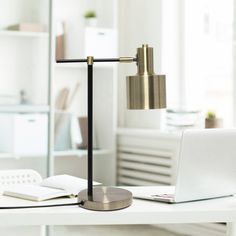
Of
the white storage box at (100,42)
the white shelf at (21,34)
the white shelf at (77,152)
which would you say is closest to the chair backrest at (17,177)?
the white shelf at (77,152)

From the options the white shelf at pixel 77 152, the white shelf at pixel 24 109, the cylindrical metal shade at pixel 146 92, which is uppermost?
the cylindrical metal shade at pixel 146 92

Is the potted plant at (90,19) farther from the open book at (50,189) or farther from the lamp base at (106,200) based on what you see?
the lamp base at (106,200)

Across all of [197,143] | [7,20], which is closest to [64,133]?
[7,20]

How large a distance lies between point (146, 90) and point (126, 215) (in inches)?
15.5

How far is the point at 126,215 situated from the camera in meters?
1.62

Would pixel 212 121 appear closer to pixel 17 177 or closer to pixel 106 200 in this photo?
pixel 17 177

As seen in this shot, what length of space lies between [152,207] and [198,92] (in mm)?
2523

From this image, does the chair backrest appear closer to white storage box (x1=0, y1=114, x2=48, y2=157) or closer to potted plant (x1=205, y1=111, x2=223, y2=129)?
white storage box (x1=0, y1=114, x2=48, y2=157)

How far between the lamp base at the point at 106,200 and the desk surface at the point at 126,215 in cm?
3

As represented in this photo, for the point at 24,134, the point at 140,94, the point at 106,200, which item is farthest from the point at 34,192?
the point at 24,134

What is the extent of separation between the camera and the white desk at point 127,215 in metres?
1.59

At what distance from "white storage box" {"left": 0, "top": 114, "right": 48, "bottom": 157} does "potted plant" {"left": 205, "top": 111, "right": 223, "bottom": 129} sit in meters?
1.14

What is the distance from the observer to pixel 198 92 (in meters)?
4.12

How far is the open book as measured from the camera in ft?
5.84
